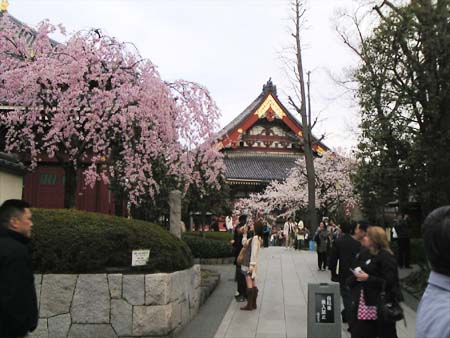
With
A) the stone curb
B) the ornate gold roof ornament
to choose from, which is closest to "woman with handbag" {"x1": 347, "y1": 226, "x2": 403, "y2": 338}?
the stone curb

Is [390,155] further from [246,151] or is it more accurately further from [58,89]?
[246,151]

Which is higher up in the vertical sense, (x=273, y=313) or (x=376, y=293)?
(x=376, y=293)

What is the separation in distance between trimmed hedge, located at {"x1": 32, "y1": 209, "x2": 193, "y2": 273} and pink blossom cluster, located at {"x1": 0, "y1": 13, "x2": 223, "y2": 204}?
13.5 feet

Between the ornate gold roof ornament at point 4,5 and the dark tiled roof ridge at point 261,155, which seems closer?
the ornate gold roof ornament at point 4,5

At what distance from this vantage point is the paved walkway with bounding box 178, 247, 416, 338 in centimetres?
847

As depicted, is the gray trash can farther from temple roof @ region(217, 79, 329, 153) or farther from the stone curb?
temple roof @ region(217, 79, 329, 153)

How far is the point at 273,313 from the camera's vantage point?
10.0 metres

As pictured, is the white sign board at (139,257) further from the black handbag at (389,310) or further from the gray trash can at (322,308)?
the black handbag at (389,310)

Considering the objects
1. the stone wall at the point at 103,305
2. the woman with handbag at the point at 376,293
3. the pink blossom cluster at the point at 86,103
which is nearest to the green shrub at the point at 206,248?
the pink blossom cluster at the point at 86,103

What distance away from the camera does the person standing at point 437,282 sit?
6.98ft

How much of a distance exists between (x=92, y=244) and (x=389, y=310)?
14.3 ft

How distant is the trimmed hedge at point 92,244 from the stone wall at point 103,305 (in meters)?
0.21

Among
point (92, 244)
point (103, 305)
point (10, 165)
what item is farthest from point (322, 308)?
point (10, 165)

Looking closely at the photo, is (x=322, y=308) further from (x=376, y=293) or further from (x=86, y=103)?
(x=86, y=103)
